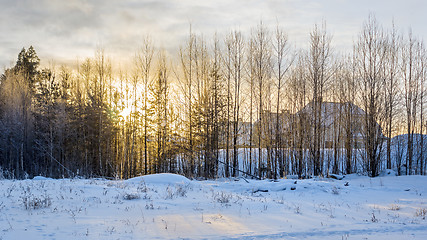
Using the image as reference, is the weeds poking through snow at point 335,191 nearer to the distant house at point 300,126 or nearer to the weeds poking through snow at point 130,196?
the weeds poking through snow at point 130,196

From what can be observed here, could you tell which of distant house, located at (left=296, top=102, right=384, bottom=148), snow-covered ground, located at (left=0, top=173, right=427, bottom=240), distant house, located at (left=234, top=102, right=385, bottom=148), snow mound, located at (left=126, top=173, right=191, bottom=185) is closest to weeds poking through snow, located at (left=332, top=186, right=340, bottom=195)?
snow-covered ground, located at (left=0, top=173, right=427, bottom=240)

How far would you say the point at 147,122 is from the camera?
23.6 metres

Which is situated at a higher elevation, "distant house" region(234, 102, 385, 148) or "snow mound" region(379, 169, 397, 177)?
"distant house" region(234, 102, 385, 148)

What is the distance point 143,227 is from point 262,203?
367cm

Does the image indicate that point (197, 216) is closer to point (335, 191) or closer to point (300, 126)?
point (335, 191)

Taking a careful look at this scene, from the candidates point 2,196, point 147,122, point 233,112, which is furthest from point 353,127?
point 2,196

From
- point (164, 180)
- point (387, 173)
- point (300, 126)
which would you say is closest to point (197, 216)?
point (164, 180)

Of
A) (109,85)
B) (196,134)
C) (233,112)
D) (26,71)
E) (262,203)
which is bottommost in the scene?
(262,203)

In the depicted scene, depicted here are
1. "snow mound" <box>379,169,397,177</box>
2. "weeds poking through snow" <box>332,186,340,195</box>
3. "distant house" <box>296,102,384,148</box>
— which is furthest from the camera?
"distant house" <box>296,102,384,148</box>

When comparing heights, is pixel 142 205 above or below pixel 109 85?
below

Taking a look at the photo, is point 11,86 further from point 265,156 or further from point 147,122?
point 265,156

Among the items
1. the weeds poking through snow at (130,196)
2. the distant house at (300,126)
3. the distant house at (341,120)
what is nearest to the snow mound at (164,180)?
the weeds poking through snow at (130,196)

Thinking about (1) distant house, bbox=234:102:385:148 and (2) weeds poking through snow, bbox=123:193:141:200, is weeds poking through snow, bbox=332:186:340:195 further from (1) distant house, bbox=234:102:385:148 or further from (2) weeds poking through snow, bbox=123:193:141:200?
(1) distant house, bbox=234:102:385:148

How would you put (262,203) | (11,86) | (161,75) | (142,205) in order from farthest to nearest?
1. (11,86)
2. (161,75)
3. (262,203)
4. (142,205)
